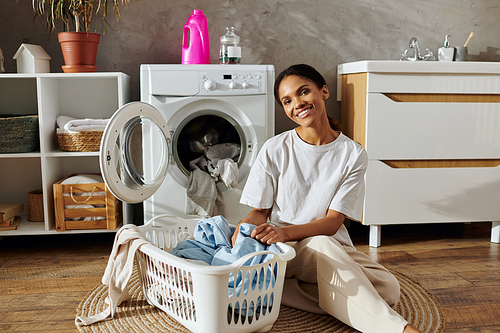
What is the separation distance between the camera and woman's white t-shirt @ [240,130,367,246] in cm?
142

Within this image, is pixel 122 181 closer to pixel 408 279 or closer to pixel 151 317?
pixel 151 317

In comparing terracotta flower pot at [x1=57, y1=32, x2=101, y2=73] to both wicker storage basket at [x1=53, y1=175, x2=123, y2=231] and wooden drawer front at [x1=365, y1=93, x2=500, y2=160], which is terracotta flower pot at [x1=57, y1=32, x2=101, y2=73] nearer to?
wicker storage basket at [x1=53, y1=175, x2=123, y2=231]

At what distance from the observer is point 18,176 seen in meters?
2.36

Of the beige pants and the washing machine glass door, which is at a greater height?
the washing machine glass door

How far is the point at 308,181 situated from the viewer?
4.78ft

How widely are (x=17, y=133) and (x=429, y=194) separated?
1956 mm

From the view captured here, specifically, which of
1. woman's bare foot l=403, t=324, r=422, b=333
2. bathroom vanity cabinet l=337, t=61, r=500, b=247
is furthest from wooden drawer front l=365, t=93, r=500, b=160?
woman's bare foot l=403, t=324, r=422, b=333

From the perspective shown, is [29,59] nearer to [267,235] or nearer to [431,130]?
[267,235]

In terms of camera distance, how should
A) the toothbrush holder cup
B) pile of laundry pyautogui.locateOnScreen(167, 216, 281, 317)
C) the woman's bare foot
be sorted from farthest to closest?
1. the toothbrush holder cup
2. pile of laundry pyautogui.locateOnScreen(167, 216, 281, 317)
3. the woman's bare foot

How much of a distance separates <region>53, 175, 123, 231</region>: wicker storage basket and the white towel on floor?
0.68 metres

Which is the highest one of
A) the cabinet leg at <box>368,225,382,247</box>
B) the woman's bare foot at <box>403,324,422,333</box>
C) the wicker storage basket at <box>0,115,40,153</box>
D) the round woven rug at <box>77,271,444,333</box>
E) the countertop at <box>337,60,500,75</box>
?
the countertop at <box>337,60,500,75</box>

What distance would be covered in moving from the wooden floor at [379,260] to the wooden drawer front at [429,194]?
6.5 inches

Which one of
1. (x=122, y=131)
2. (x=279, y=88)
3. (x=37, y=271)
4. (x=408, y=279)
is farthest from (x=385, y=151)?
(x=37, y=271)

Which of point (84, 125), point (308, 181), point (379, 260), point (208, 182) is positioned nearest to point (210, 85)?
point (208, 182)
